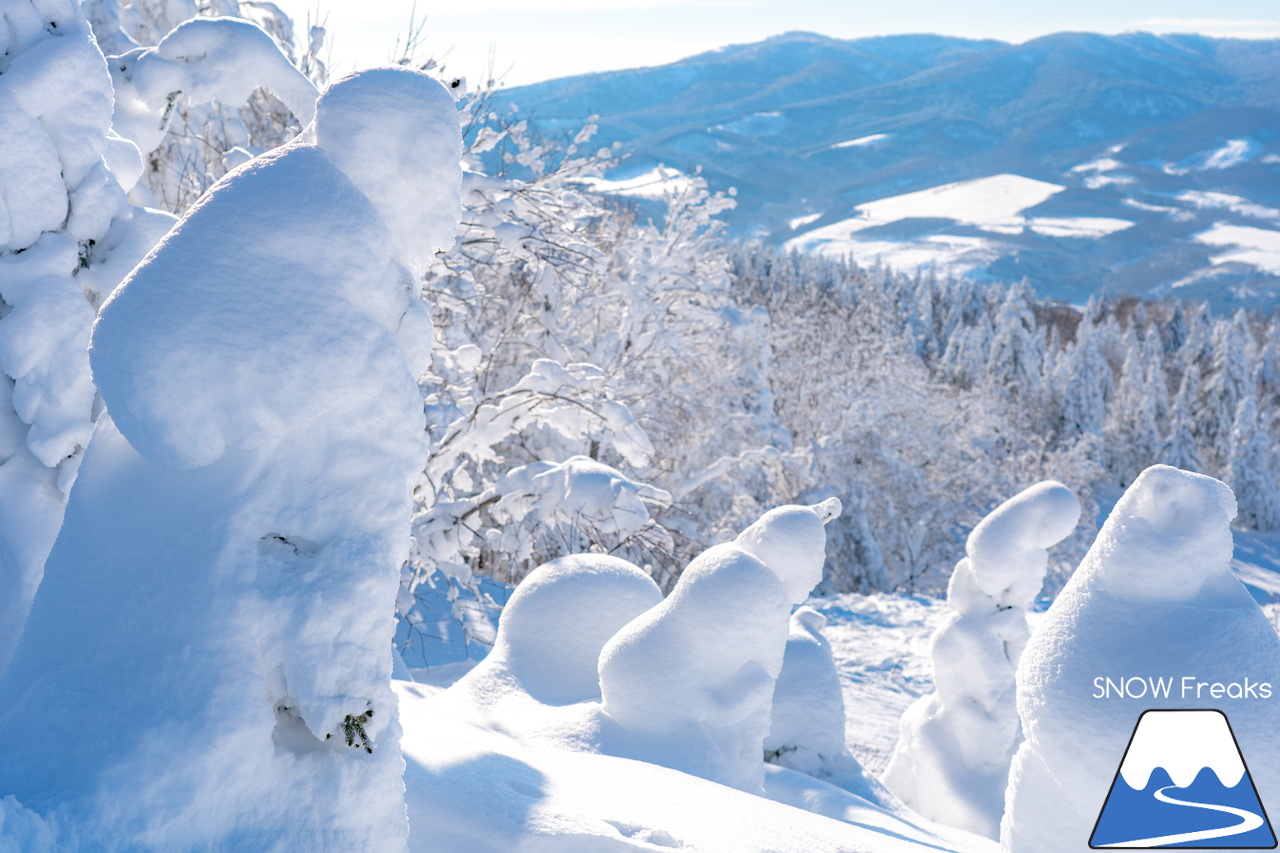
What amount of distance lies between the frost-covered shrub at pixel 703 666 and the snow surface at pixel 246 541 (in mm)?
2557

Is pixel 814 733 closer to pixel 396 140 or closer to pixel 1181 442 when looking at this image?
pixel 396 140

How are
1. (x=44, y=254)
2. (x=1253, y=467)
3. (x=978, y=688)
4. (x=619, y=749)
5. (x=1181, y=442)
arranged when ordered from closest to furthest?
(x=44, y=254)
(x=619, y=749)
(x=978, y=688)
(x=1253, y=467)
(x=1181, y=442)

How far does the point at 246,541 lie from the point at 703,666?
3.05m

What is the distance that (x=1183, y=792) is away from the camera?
3.15 metres

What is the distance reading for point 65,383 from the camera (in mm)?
3402

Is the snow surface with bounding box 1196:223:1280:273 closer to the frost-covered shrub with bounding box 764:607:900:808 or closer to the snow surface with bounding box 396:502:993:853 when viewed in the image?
the frost-covered shrub with bounding box 764:607:900:808

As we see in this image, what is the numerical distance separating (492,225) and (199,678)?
6.61m

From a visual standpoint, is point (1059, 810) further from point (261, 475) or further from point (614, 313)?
point (614, 313)

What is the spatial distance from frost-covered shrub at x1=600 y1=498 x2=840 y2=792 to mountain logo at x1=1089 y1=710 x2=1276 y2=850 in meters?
1.89

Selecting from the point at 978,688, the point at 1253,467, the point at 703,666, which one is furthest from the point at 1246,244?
the point at 703,666

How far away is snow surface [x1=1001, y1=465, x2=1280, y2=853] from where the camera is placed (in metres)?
2.92

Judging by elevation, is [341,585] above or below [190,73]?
below

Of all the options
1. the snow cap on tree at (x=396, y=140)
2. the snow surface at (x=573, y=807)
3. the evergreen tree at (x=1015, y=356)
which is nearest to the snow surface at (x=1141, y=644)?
the snow surface at (x=573, y=807)

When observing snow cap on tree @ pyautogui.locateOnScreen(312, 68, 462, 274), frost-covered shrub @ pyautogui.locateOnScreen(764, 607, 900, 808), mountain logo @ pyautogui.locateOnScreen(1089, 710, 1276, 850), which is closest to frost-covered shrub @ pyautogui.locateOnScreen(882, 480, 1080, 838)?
frost-covered shrub @ pyautogui.locateOnScreen(764, 607, 900, 808)
